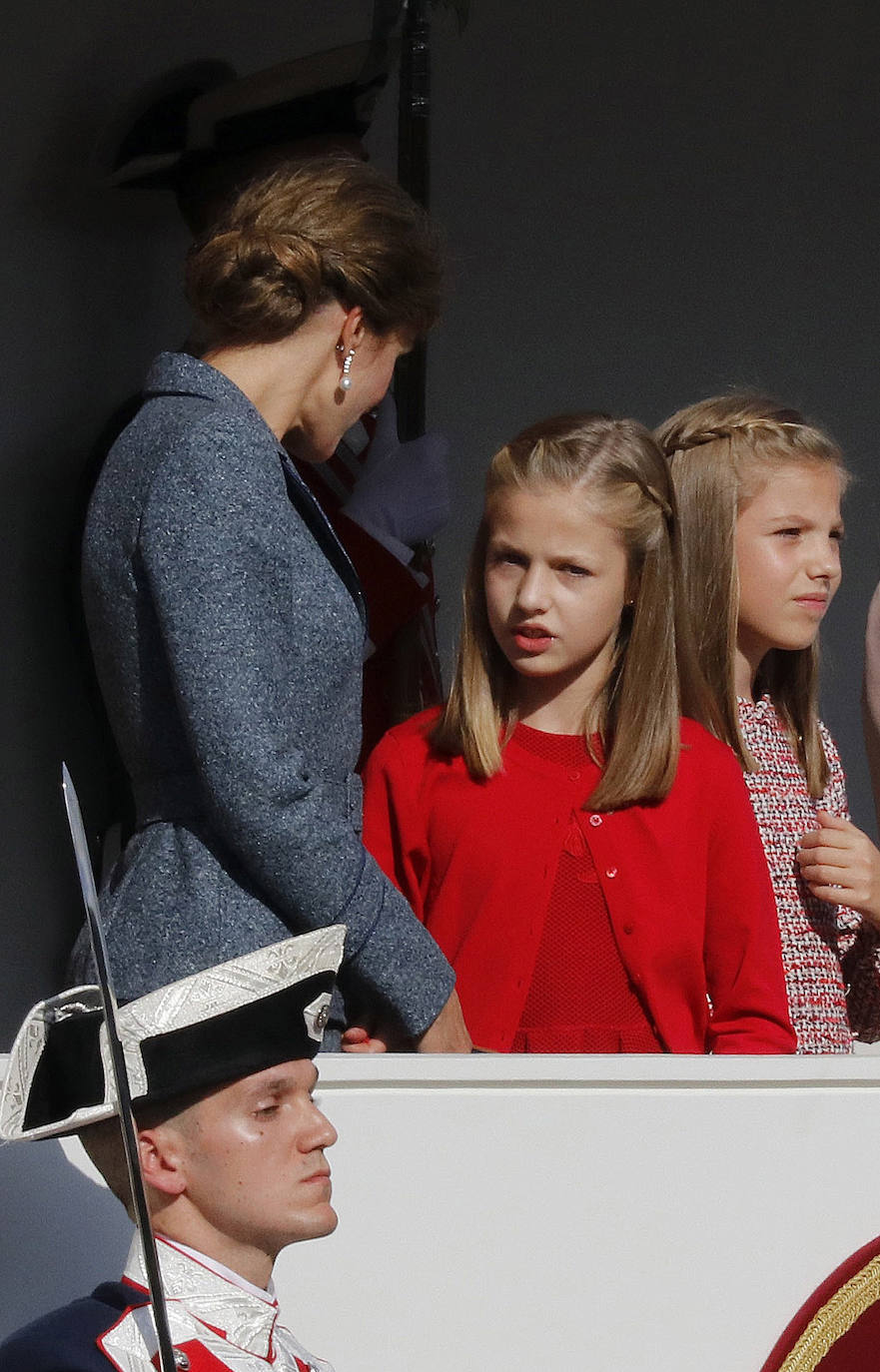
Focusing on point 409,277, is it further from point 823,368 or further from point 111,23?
point 823,368

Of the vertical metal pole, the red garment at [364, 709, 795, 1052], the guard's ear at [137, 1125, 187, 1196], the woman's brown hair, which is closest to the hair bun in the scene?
the woman's brown hair

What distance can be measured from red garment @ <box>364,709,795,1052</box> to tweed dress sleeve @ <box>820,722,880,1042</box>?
9.7 inches

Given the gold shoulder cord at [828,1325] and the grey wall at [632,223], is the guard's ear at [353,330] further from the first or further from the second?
the grey wall at [632,223]

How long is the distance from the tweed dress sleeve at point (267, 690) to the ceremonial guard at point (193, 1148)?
0.23m

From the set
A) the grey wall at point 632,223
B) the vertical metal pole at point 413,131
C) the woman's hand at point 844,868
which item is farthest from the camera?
the grey wall at point 632,223

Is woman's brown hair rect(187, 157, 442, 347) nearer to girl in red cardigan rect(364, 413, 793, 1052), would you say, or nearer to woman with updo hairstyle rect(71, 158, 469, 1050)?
woman with updo hairstyle rect(71, 158, 469, 1050)

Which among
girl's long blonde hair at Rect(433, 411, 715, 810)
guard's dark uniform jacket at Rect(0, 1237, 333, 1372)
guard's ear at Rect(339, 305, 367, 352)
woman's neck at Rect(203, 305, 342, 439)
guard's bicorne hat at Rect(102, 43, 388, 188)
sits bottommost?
guard's dark uniform jacket at Rect(0, 1237, 333, 1372)

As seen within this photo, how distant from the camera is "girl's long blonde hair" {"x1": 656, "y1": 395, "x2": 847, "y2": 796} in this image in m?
2.31

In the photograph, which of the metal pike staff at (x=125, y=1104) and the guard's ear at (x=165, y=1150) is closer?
the metal pike staff at (x=125, y=1104)

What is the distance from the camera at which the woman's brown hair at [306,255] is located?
70.5 inches

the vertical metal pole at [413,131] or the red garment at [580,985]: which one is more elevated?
the vertical metal pole at [413,131]

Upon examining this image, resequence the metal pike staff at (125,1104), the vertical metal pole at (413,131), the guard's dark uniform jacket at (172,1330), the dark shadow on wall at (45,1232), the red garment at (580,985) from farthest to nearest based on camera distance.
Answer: the vertical metal pole at (413,131)
the red garment at (580,985)
the dark shadow on wall at (45,1232)
the guard's dark uniform jacket at (172,1330)
the metal pike staff at (125,1104)

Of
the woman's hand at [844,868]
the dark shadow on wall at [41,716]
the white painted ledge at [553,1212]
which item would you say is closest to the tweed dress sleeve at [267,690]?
the white painted ledge at [553,1212]

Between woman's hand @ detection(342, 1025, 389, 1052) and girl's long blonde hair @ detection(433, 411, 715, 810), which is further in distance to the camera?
girl's long blonde hair @ detection(433, 411, 715, 810)
